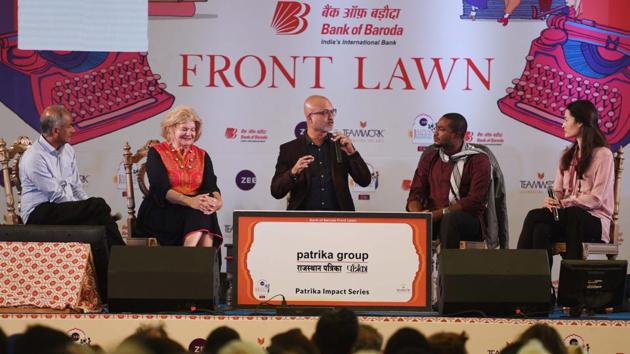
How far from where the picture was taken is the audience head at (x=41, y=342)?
6.48 ft

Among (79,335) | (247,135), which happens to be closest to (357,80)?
(247,135)

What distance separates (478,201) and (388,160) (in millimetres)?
1204

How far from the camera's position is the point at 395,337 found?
7.99 ft

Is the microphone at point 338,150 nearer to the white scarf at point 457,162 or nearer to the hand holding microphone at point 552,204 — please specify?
the white scarf at point 457,162

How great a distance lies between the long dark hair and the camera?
19.2 ft

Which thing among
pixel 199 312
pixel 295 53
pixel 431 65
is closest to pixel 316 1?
pixel 295 53

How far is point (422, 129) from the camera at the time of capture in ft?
22.3

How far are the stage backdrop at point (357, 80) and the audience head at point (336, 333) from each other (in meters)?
4.21

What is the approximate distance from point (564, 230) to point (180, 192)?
2230 millimetres

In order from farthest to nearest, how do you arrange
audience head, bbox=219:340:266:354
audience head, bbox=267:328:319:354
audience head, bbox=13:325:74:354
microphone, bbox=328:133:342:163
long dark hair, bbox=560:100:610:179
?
long dark hair, bbox=560:100:610:179 → microphone, bbox=328:133:342:163 → audience head, bbox=267:328:319:354 → audience head, bbox=219:340:266:354 → audience head, bbox=13:325:74:354

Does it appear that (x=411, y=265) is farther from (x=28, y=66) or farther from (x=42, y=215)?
(x=28, y=66)

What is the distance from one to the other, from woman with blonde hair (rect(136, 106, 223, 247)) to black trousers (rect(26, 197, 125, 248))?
289mm

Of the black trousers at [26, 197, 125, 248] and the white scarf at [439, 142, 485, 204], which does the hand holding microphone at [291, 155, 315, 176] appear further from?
the black trousers at [26, 197, 125, 248]

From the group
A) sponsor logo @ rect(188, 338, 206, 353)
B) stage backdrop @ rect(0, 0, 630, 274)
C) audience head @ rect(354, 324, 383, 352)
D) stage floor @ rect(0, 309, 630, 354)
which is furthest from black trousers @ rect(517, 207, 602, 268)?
audience head @ rect(354, 324, 383, 352)
